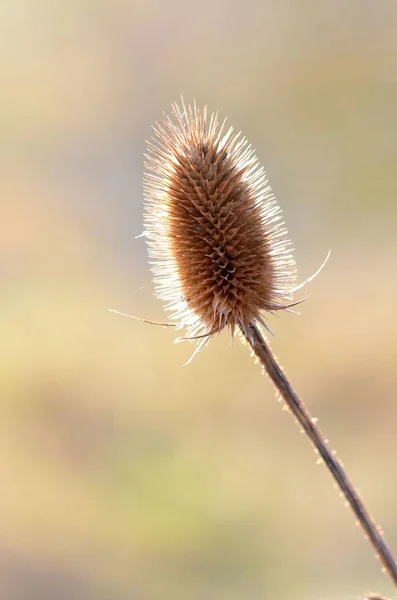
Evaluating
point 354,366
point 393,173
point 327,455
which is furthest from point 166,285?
point 393,173

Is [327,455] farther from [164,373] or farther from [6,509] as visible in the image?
[164,373]

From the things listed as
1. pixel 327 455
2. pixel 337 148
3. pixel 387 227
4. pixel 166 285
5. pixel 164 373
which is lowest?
pixel 327 455

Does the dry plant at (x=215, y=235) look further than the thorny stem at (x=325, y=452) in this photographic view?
Yes

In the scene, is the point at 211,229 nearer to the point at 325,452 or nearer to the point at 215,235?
the point at 215,235

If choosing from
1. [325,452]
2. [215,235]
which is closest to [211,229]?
[215,235]

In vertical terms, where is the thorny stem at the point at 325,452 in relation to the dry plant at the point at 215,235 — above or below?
below

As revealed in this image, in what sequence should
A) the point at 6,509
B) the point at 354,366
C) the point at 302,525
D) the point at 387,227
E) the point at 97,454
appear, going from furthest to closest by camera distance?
1. the point at 387,227
2. the point at 354,366
3. the point at 97,454
4. the point at 6,509
5. the point at 302,525

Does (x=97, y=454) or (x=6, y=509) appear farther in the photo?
(x=97, y=454)
